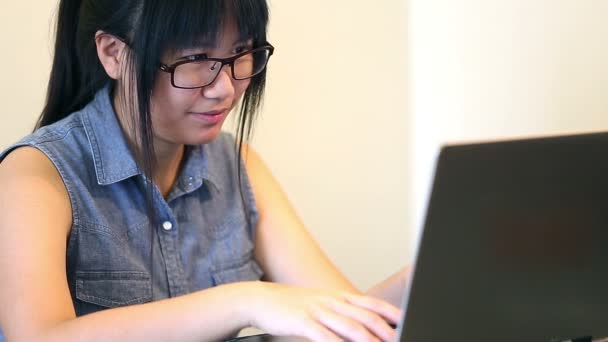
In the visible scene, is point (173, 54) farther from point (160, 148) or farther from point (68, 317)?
point (68, 317)

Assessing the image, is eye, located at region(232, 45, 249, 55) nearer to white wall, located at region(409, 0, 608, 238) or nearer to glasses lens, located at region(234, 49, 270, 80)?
glasses lens, located at region(234, 49, 270, 80)

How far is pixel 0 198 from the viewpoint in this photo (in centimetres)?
99

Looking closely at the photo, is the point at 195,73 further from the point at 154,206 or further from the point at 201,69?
the point at 154,206

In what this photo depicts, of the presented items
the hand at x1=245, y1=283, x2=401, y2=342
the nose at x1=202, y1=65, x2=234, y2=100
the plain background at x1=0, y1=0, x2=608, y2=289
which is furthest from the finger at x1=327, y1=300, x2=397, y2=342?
the plain background at x1=0, y1=0, x2=608, y2=289

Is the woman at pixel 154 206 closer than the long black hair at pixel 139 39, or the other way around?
the woman at pixel 154 206

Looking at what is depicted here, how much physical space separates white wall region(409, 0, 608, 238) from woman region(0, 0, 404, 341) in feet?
1.27

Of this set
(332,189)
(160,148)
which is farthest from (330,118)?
(160,148)

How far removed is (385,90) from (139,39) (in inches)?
34.6

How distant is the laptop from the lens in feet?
2.03

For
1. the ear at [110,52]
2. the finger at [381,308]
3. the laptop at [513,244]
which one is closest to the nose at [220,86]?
the ear at [110,52]

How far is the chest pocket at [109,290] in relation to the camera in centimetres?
110

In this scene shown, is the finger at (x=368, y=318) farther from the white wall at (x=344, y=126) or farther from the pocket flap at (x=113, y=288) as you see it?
the white wall at (x=344, y=126)

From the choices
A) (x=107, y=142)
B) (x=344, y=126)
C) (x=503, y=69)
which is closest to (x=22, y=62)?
(x=107, y=142)

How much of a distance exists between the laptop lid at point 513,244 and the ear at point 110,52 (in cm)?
64
